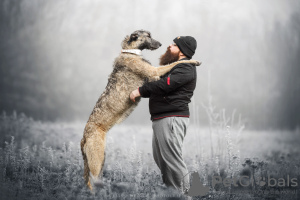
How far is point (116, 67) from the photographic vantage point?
15.3ft

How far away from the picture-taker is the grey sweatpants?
3959 millimetres

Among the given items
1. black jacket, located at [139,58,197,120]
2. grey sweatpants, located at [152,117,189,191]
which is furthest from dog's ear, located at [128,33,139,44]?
grey sweatpants, located at [152,117,189,191]

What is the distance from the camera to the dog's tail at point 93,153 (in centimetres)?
414

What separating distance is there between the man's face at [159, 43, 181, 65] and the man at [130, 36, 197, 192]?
0.16 m

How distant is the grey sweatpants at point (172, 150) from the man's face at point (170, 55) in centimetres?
95

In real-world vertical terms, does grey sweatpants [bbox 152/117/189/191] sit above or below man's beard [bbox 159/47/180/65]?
below

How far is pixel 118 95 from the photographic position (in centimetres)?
447

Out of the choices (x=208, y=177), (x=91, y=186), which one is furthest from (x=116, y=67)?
(x=208, y=177)

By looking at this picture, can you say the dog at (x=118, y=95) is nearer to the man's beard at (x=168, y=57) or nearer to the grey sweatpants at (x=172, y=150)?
the man's beard at (x=168, y=57)

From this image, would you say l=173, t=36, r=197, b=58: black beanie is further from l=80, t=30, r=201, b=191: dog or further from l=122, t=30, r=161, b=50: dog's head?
l=122, t=30, r=161, b=50: dog's head

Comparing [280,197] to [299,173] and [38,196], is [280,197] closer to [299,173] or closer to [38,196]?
[299,173]

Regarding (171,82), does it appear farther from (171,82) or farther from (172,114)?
(172,114)

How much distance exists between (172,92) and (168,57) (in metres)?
0.69

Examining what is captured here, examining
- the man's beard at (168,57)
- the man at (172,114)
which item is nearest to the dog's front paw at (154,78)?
the man at (172,114)
